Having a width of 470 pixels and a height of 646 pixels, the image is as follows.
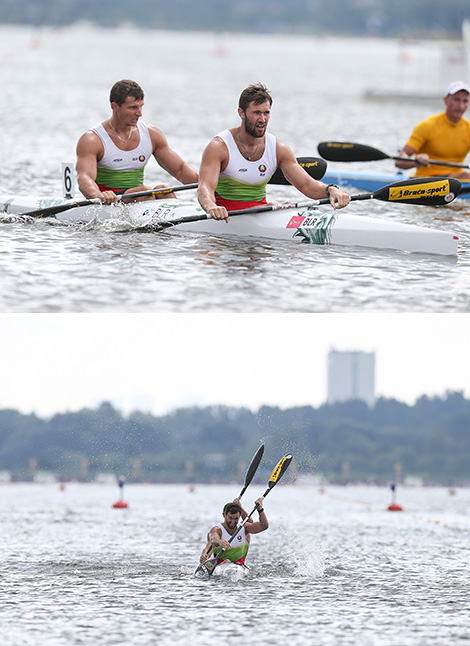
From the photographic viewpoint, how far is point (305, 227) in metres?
10.2

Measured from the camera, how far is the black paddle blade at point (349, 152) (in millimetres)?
13695

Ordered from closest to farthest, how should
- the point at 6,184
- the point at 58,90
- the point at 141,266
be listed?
the point at 141,266 < the point at 6,184 < the point at 58,90

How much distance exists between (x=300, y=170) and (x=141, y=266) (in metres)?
1.89

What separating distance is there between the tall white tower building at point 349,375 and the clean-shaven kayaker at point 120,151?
54077 mm

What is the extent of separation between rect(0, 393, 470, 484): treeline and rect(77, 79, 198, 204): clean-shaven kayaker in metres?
55.1

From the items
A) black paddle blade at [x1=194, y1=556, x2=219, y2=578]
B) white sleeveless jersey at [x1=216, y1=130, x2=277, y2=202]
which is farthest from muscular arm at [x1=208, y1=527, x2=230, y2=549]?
white sleeveless jersey at [x1=216, y1=130, x2=277, y2=202]

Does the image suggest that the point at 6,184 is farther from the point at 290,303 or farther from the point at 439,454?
the point at 439,454

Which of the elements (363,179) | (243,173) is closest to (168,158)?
(243,173)

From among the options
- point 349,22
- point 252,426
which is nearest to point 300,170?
point 252,426

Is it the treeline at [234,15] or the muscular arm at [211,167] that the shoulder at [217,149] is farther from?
the treeline at [234,15]

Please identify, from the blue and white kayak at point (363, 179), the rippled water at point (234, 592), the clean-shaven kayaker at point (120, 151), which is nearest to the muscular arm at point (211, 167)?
the clean-shaven kayaker at point (120, 151)

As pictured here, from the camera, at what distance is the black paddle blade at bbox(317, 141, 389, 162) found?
1370cm

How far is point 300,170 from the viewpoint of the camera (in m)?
9.99

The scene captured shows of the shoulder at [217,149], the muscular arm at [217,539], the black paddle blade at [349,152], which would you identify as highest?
the black paddle blade at [349,152]
